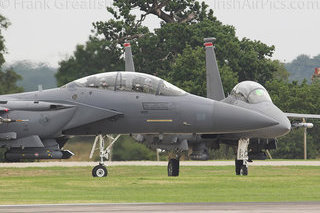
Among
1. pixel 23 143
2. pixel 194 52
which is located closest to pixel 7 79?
pixel 194 52

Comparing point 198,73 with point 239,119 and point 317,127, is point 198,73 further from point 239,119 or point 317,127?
point 239,119

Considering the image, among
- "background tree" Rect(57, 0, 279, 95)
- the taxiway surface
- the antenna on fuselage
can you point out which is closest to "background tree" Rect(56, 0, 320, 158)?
"background tree" Rect(57, 0, 279, 95)

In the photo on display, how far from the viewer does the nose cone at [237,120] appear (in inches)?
972

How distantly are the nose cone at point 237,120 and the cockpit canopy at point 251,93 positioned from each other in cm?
261

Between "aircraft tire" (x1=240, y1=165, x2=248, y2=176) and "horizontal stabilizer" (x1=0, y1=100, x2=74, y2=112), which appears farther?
"aircraft tire" (x1=240, y1=165, x2=248, y2=176)

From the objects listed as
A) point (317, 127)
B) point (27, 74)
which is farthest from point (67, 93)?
point (317, 127)

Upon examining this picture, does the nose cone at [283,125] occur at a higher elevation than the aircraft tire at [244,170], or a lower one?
higher

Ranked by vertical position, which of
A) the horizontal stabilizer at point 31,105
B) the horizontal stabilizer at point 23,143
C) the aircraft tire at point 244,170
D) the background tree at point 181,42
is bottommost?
the aircraft tire at point 244,170

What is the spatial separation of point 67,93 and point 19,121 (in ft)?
5.67

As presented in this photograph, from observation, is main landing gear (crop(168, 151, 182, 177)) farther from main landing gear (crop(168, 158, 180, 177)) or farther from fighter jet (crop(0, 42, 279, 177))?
fighter jet (crop(0, 42, 279, 177))

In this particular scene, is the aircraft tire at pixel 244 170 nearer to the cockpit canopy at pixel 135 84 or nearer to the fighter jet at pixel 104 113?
the fighter jet at pixel 104 113

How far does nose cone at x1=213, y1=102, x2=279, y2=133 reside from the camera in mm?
24688

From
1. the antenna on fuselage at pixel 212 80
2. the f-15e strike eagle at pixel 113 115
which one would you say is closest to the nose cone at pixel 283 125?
the f-15e strike eagle at pixel 113 115

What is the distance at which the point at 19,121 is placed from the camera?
83.6 ft
